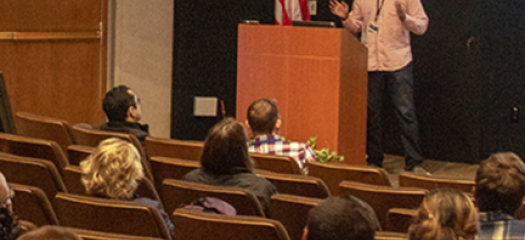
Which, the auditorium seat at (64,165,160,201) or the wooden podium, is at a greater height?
the wooden podium

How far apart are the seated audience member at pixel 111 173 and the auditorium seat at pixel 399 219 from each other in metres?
0.82

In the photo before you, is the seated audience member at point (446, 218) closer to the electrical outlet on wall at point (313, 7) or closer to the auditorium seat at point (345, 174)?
the auditorium seat at point (345, 174)

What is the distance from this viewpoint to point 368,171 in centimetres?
317

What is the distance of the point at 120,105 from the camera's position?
4.21 meters

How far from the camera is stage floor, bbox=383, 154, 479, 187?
611cm

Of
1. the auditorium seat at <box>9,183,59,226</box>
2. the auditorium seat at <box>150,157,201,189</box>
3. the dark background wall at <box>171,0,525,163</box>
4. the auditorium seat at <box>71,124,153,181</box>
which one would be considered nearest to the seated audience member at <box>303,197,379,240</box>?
the auditorium seat at <box>9,183,59,226</box>

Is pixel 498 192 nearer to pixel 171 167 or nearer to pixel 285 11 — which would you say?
pixel 171 167

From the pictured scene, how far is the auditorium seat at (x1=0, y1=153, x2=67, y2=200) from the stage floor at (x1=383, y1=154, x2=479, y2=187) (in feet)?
11.5

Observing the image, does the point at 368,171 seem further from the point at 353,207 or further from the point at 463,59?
the point at 463,59

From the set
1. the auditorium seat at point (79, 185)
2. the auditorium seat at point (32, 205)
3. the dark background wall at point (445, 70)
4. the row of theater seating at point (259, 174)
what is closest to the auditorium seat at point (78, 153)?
the row of theater seating at point (259, 174)

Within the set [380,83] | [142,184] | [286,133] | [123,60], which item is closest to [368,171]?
[142,184]

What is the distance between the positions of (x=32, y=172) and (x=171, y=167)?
0.63 metres

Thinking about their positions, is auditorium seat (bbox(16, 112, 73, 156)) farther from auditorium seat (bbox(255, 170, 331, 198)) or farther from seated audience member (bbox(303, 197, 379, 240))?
seated audience member (bbox(303, 197, 379, 240))

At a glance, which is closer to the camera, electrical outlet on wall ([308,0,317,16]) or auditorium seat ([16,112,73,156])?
auditorium seat ([16,112,73,156])
